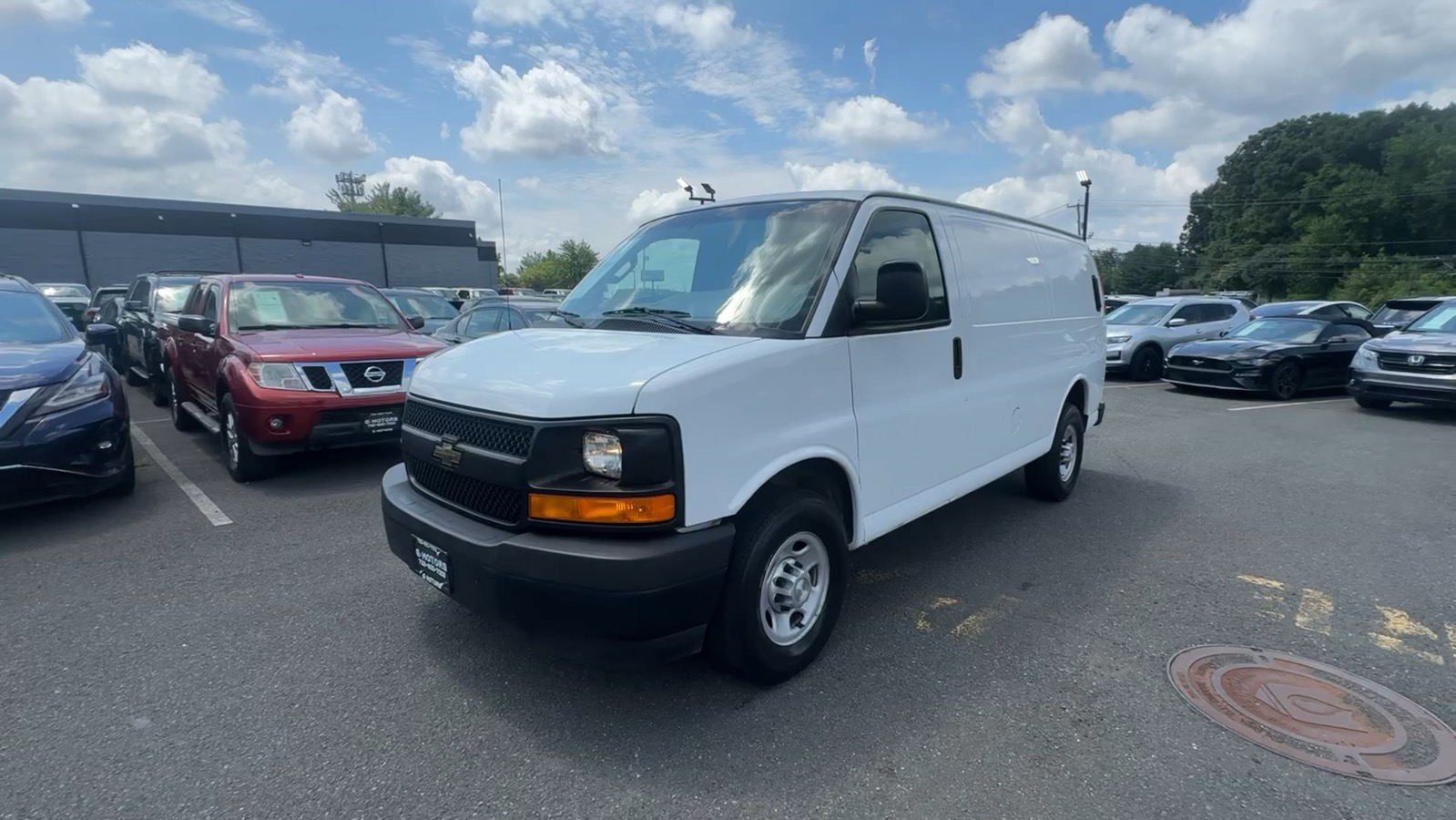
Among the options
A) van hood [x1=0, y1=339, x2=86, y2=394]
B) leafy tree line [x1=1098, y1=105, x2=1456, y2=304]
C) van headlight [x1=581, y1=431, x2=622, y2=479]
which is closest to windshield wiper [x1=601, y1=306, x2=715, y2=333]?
van headlight [x1=581, y1=431, x2=622, y2=479]

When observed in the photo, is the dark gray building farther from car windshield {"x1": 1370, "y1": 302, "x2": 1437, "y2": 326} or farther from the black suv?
car windshield {"x1": 1370, "y1": 302, "x2": 1437, "y2": 326}

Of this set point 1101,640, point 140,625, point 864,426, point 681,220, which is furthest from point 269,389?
point 1101,640

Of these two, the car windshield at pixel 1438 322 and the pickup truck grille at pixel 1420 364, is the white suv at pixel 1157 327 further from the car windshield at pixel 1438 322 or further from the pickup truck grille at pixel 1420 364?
the pickup truck grille at pixel 1420 364

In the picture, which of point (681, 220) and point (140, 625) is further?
point (681, 220)

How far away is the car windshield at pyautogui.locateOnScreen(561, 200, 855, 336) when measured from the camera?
3.20 meters

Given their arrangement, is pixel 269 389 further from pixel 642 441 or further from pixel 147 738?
pixel 642 441

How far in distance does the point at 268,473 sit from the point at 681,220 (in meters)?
4.47

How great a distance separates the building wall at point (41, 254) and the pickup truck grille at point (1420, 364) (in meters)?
46.4

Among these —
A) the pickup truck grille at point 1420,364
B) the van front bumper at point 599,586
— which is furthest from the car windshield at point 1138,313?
the van front bumper at point 599,586

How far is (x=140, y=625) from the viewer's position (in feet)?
11.6

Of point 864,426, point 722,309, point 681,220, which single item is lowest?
point 864,426

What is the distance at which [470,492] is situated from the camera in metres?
2.93

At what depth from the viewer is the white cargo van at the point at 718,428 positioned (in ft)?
8.34

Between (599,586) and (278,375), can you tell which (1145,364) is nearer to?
(278,375)
